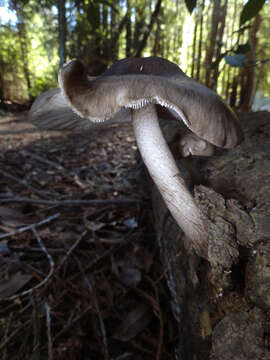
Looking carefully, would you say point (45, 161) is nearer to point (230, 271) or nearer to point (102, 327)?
point (102, 327)

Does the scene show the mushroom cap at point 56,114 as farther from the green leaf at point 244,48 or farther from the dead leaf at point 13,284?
the green leaf at point 244,48

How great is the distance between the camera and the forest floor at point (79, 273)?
105cm

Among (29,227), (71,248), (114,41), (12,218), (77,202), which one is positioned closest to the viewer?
(71,248)

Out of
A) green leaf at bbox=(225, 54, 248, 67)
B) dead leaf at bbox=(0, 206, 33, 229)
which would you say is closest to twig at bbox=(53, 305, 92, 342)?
dead leaf at bbox=(0, 206, 33, 229)

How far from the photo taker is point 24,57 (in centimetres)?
905

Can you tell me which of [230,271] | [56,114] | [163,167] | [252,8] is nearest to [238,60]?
[252,8]

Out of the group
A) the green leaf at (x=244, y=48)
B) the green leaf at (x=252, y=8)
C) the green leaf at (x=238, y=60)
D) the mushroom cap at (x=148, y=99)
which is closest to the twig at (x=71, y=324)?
the mushroom cap at (x=148, y=99)

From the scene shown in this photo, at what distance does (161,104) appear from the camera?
0.81 meters

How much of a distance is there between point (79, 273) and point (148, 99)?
41.8 inches

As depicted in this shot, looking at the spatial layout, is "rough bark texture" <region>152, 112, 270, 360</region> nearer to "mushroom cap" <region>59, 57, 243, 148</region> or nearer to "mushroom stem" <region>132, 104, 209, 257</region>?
"mushroom stem" <region>132, 104, 209, 257</region>

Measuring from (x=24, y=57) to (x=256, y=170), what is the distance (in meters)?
10.7

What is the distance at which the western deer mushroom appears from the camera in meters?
0.81

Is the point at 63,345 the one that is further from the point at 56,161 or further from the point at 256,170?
the point at 56,161

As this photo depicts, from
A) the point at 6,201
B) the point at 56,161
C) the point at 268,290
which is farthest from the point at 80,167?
the point at 268,290
